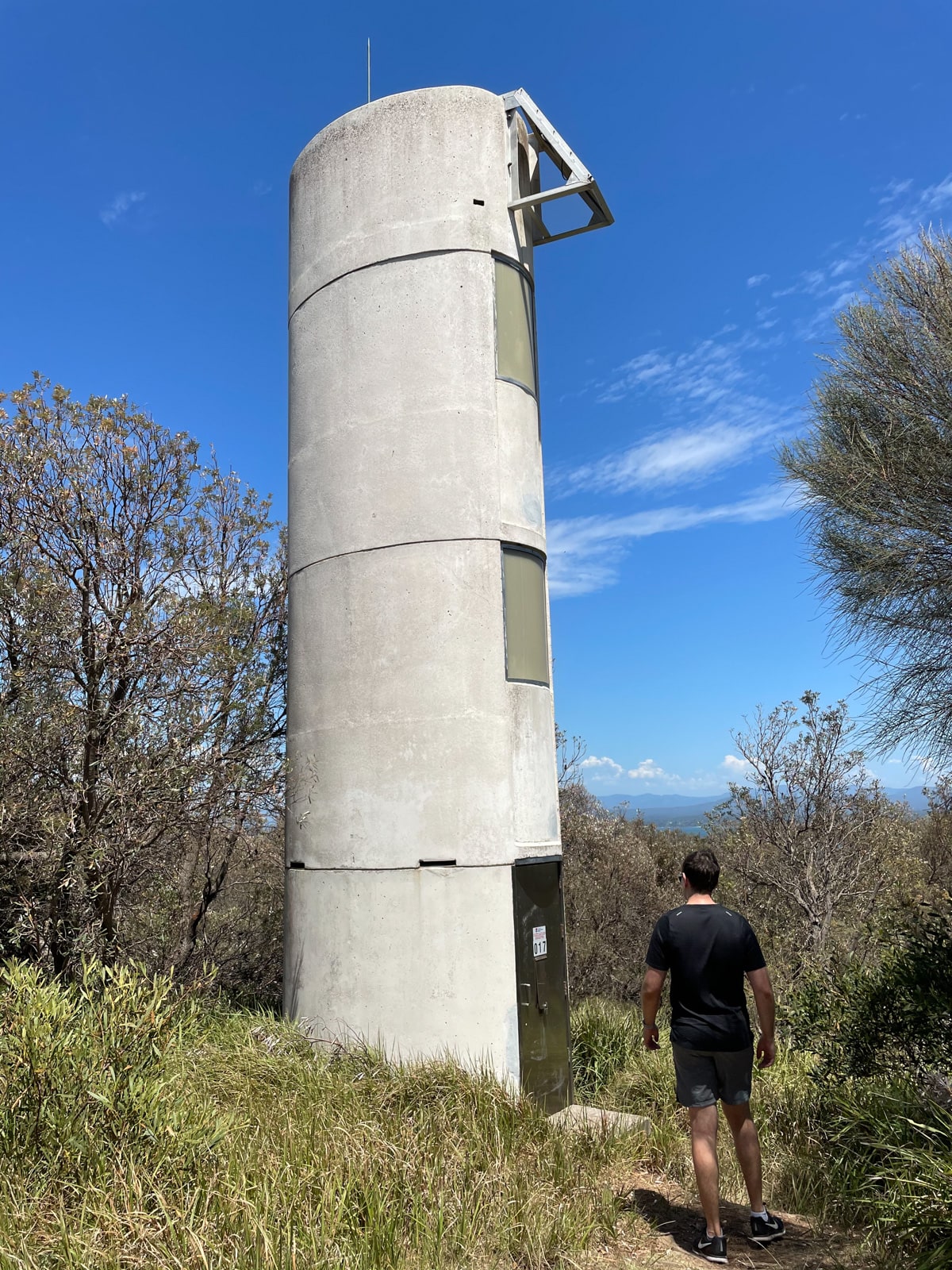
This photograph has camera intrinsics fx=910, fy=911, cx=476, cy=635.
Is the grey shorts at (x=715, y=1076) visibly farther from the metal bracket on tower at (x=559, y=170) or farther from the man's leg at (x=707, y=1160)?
the metal bracket on tower at (x=559, y=170)

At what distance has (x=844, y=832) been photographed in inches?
578

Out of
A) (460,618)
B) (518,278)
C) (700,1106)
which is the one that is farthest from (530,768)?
(518,278)

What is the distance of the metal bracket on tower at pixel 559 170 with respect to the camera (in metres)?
8.52

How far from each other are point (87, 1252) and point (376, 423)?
617 centimetres

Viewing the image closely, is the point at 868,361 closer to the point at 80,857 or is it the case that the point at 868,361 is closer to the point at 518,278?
the point at 518,278

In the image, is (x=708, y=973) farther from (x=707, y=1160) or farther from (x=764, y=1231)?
(x=764, y=1231)

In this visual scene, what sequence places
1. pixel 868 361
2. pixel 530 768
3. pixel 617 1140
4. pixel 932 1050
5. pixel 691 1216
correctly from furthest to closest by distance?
pixel 868 361
pixel 530 768
pixel 617 1140
pixel 932 1050
pixel 691 1216

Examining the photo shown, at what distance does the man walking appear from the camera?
4973 millimetres

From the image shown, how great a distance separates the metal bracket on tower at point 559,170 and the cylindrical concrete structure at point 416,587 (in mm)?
166

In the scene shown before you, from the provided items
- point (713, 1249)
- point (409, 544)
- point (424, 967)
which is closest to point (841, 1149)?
point (713, 1249)

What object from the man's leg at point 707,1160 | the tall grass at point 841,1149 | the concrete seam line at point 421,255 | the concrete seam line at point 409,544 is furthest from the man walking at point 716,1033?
the concrete seam line at point 421,255

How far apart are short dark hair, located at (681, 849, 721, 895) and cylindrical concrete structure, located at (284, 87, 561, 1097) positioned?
2215 millimetres

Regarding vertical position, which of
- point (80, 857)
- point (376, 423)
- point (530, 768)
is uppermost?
point (376, 423)

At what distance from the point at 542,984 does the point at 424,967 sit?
1.05 meters
